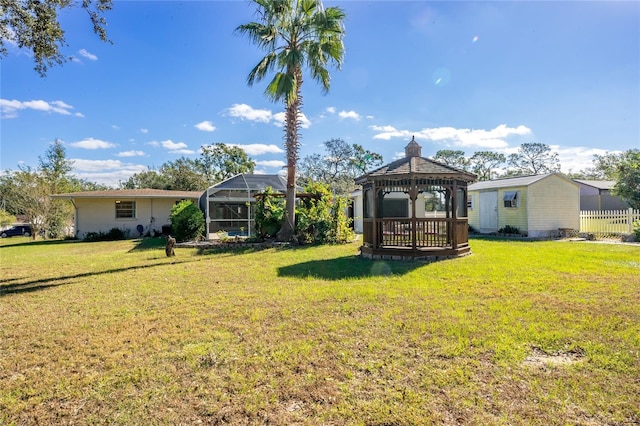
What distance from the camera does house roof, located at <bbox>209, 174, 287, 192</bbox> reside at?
16.6 metres

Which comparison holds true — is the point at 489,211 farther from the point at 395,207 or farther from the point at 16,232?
the point at 16,232

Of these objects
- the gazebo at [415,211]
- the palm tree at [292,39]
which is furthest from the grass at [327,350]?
the palm tree at [292,39]

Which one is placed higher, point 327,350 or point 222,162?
point 222,162

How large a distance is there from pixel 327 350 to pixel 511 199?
1689 cm

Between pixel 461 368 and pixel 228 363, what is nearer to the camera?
pixel 461 368

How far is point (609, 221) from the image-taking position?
15.0 m

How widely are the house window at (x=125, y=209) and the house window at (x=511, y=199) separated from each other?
22481 mm

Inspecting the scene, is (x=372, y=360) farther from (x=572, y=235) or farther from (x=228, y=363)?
(x=572, y=235)

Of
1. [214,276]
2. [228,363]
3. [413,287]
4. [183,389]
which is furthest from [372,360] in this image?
[214,276]

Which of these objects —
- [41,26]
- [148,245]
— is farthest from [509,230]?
[41,26]

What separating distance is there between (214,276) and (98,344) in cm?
382

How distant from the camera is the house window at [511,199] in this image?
653 inches

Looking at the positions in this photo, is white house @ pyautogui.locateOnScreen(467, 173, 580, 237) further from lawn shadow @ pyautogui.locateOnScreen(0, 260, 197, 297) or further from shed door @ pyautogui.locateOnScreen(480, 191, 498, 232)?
lawn shadow @ pyautogui.locateOnScreen(0, 260, 197, 297)

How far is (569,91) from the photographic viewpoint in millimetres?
11969
